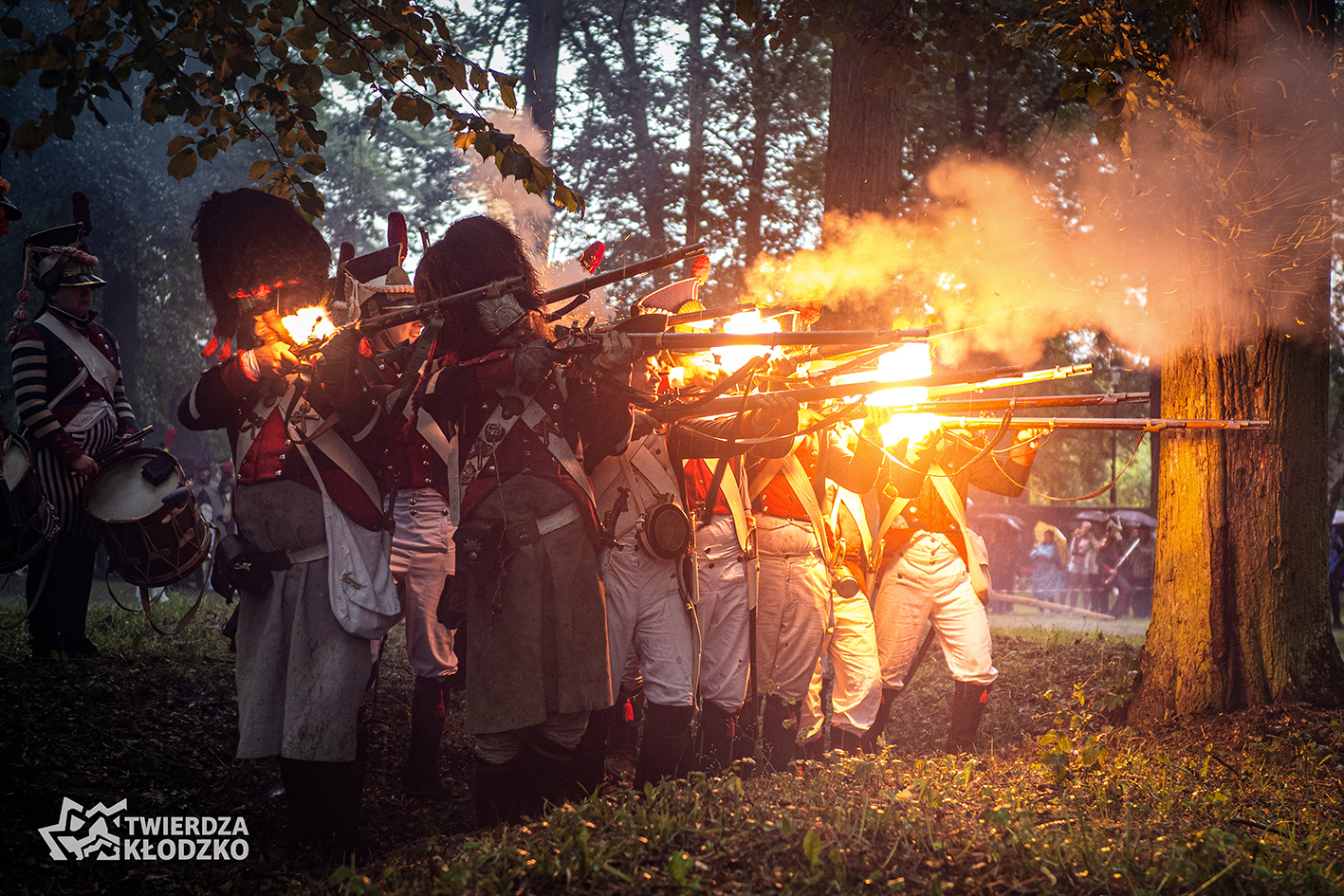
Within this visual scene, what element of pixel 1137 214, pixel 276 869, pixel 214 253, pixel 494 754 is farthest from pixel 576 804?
pixel 1137 214

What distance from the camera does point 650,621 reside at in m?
5.02

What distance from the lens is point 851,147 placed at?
813 centimetres

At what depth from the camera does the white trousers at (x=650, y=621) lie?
16.0 ft

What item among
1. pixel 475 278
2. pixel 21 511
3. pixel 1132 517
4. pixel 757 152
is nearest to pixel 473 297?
pixel 475 278

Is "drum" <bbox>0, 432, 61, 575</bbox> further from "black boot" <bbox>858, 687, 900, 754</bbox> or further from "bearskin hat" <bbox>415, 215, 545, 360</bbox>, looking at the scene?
"black boot" <bbox>858, 687, 900, 754</bbox>

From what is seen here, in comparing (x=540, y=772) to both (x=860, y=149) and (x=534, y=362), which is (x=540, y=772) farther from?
(x=860, y=149)

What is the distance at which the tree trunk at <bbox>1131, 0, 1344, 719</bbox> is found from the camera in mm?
6242

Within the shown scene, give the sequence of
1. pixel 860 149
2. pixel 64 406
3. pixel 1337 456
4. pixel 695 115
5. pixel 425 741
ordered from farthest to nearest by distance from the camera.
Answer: pixel 695 115
pixel 1337 456
pixel 860 149
pixel 64 406
pixel 425 741

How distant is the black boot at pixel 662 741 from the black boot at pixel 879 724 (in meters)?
1.66

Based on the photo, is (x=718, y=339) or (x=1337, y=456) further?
(x=1337, y=456)

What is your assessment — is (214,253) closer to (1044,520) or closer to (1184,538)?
(1184,538)

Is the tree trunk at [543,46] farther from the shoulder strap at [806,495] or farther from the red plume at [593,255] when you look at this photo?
the shoulder strap at [806,495]

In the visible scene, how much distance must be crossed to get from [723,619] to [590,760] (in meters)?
1.28

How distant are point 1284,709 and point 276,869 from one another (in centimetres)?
582
